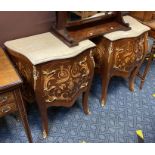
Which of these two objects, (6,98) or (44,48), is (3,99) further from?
(44,48)

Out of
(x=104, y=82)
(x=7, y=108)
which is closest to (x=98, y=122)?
(x=104, y=82)

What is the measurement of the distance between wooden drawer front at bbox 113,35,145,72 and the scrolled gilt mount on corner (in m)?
0.10

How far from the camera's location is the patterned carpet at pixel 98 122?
140 centimetres

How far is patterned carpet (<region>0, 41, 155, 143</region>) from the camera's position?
1.40 m

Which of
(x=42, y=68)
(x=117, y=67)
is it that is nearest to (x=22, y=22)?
(x=42, y=68)

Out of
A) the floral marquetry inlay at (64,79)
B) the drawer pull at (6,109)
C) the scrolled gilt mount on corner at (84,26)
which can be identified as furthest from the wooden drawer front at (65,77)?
the drawer pull at (6,109)

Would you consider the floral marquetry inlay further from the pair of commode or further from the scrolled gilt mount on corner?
the scrolled gilt mount on corner

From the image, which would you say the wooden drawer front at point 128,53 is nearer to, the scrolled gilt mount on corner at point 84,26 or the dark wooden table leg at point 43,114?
the scrolled gilt mount on corner at point 84,26

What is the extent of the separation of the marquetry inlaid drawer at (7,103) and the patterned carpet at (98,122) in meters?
0.44

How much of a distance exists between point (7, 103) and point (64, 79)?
1.14ft

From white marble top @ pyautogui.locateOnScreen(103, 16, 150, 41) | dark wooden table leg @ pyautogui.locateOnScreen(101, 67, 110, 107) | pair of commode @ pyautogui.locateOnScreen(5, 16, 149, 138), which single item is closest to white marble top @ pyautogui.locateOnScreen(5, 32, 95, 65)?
pair of commode @ pyautogui.locateOnScreen(5, 16, 149, 138)

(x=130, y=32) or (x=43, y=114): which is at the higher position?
(x=130, y=32)

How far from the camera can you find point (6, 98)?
3.06 feet
